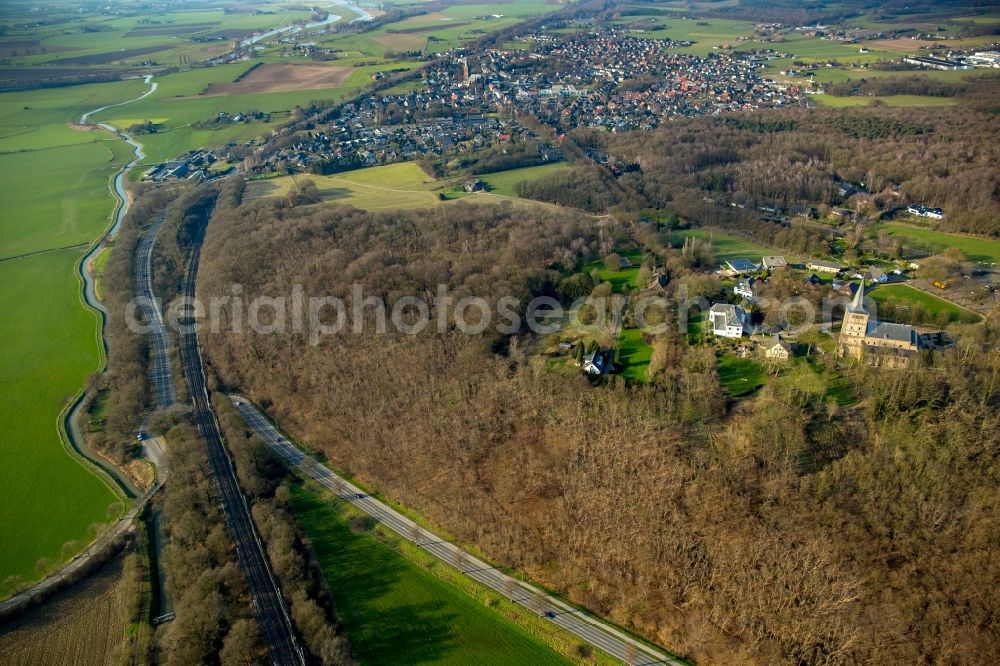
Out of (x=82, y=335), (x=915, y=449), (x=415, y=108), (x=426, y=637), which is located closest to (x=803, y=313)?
(x=915, y=449)

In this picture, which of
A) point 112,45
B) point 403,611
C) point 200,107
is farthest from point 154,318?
point 112,45

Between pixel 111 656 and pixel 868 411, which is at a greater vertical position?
pixel 868 411

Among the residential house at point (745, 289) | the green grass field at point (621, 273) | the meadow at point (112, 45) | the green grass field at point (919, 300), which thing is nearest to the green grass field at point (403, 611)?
the green grass field at point (621, 273)

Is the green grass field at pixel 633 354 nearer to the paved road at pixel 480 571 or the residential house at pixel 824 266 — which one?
the paved road at pixel 480 571

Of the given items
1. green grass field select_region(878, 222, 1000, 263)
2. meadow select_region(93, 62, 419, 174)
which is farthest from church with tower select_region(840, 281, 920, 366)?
meadow select_region(93, 62, 419, 174)

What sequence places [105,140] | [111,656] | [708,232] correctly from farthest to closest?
1. [105,140]
2. [708,232]
3. [111,656]

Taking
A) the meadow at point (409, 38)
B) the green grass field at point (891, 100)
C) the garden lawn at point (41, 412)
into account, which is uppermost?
the meadow at point (409, 38)

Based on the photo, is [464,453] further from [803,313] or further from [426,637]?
[803,313]
